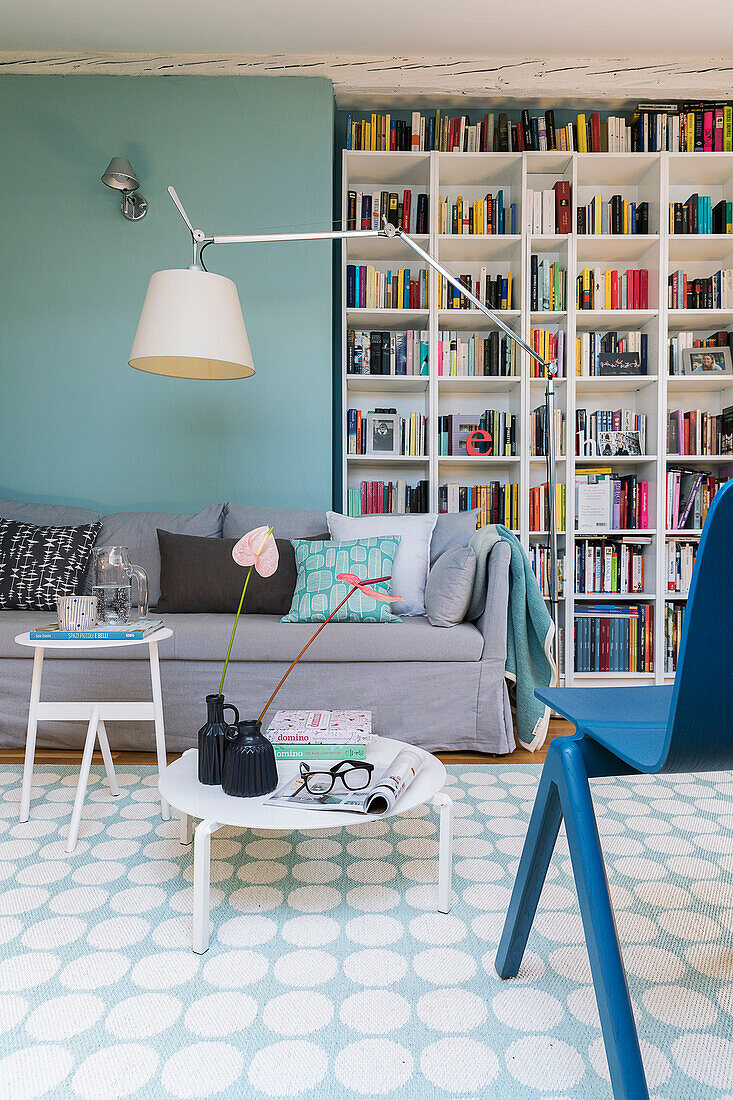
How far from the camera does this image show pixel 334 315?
150 inches

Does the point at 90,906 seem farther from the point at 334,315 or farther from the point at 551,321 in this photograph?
the point at 551,321

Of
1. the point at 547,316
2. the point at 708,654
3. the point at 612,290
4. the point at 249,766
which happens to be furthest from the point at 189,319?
the point at 612,290

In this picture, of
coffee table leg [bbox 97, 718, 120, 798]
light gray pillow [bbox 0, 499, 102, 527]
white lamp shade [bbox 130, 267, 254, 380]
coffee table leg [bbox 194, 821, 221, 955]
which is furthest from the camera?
light gray pillow [bbox 0, 499, 102, 527]

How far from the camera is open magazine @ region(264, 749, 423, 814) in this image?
4.54ft

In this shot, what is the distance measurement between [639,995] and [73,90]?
13.9 feet

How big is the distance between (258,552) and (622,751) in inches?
34.8

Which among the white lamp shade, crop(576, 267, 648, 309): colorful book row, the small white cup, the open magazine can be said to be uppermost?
crop(576, 267, 648, 309): colorful book row

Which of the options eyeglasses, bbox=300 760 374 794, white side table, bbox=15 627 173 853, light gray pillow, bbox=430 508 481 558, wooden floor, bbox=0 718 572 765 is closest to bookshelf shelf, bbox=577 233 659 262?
light gray pillow, bbox=430 508 481 558

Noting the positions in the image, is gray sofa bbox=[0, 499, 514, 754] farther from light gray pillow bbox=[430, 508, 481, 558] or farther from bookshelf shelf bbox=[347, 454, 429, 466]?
bookshelf shelf bbox=[347, 454, 429, 466]

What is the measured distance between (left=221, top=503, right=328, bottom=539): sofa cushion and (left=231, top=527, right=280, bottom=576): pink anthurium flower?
5.13 ft

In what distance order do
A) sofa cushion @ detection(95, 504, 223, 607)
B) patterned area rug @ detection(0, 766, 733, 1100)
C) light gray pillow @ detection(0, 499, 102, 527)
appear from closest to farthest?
1. patterned area rug @ detection(0, 766, 733, 1100)
2. sofa cushion @ detection(95, 504, 223, 607)
3. light gray pillow @ detection(0, 499, 102, 527)

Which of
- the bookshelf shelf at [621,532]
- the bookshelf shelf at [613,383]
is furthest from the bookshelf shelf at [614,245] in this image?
the bookshelf shelf at [621,532]

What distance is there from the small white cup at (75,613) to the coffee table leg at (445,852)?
108 centimetres

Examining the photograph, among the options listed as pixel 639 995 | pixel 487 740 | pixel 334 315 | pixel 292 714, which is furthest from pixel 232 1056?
pixel 334 315
